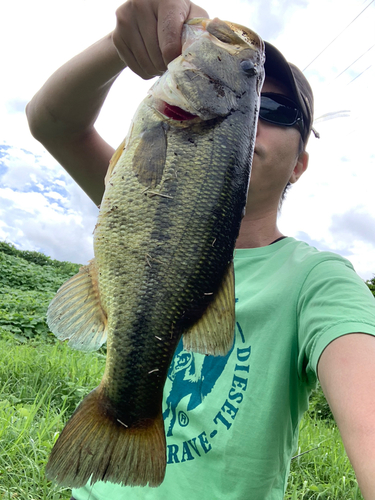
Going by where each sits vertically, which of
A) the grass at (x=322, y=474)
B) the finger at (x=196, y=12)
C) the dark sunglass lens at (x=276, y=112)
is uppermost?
the finger at (x=196, y=12)

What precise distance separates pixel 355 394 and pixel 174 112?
1.12m

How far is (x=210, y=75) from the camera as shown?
1.47 metres

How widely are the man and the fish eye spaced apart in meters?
0.24

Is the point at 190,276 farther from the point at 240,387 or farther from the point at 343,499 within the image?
the point at 343,499

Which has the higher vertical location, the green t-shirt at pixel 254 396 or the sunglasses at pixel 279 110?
the sunglasses at pixel 279 110

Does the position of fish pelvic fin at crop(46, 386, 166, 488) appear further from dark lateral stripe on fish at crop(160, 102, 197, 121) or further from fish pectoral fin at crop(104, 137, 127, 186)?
dark lateral stripe on fish at crop(160, 102, 197, 121)

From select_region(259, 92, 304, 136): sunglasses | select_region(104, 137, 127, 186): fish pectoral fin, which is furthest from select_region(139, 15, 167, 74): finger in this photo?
select_region(259, 92, 304, 136): sunglasses

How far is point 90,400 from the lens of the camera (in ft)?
3.83

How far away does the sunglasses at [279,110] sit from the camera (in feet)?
7.05

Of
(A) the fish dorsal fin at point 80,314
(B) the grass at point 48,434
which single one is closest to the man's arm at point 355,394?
(A) the fish dorsal fin at point 80,314

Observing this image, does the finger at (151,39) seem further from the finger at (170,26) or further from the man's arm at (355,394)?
the man's arm at (355,394)

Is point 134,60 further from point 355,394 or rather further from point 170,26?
point 355,394

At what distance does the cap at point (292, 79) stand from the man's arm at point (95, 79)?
801 mm

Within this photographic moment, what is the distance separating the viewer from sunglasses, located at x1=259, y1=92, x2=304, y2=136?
7.05ft
